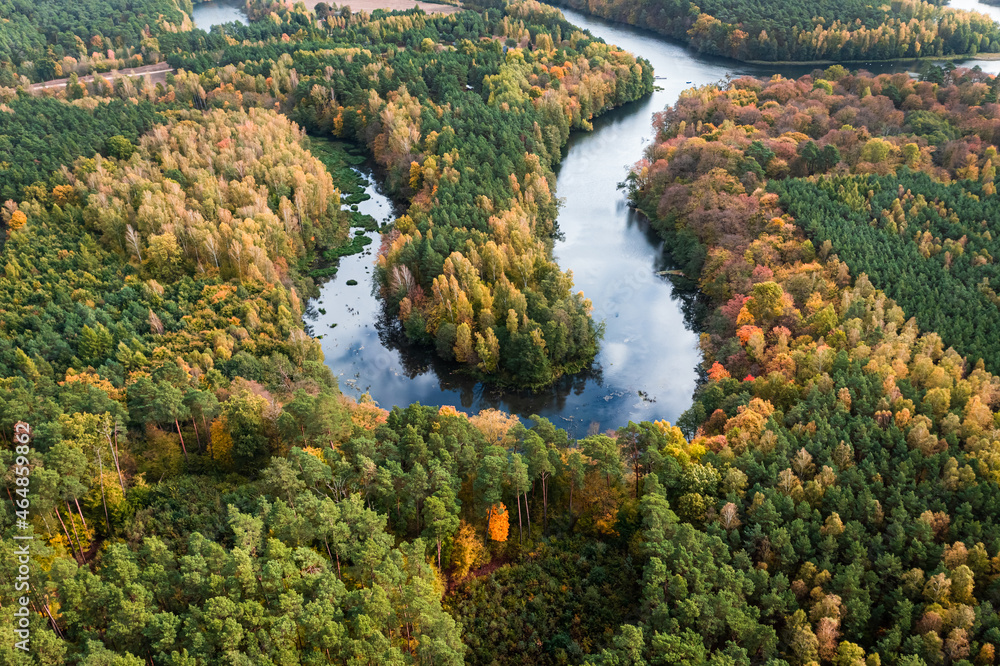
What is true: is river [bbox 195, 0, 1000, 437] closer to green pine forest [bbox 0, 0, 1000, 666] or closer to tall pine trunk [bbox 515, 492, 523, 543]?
green pine forest [bbox 0, 0, 1000, 666]

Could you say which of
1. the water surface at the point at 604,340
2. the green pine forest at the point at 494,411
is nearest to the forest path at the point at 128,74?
the green pine forest at the point at 494,411

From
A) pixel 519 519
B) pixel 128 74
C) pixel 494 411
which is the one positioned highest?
pixel 128 74

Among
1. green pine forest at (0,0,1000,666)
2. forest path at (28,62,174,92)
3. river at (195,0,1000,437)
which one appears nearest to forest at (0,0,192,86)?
forest path at (28,62,174,92)

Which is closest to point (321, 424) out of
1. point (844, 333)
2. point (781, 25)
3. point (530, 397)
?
point (530, 397)

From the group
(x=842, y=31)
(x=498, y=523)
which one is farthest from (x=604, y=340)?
(x=842, y=31)

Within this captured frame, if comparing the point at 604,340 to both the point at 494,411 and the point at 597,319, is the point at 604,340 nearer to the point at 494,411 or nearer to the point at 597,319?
the point at 597,319

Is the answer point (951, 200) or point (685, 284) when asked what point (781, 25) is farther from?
point (685, 284)

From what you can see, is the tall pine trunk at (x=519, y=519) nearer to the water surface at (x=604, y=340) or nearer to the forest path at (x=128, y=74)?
the water surface at (x=604, y=340)
